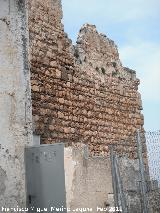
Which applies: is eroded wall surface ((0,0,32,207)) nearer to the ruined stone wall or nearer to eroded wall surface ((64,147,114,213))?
eroded wall surface ((64,147,114,213))

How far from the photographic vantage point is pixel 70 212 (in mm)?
4012

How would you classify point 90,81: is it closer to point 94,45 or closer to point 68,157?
point 94,45

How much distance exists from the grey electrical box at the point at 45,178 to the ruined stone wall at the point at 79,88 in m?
4.50

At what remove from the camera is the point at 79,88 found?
32.2 feet

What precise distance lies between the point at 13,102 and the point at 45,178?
835mm

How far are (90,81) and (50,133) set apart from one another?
7.48ft

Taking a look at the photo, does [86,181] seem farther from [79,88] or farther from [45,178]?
[79,88]

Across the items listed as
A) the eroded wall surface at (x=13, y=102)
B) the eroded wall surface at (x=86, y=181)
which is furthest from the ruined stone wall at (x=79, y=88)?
the eroded wall surface at (x=13, y=102)

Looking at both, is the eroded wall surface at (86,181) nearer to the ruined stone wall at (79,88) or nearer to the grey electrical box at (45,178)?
the grey electrical box at (45,178)

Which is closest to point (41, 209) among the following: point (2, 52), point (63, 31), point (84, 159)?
point (84, 159)

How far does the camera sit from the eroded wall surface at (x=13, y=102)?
371 cm

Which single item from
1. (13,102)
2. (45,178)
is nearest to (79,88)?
(13,102)

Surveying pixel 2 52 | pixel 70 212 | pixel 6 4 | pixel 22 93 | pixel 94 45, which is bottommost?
pixel 70 212

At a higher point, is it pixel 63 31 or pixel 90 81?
pixel 63 31
